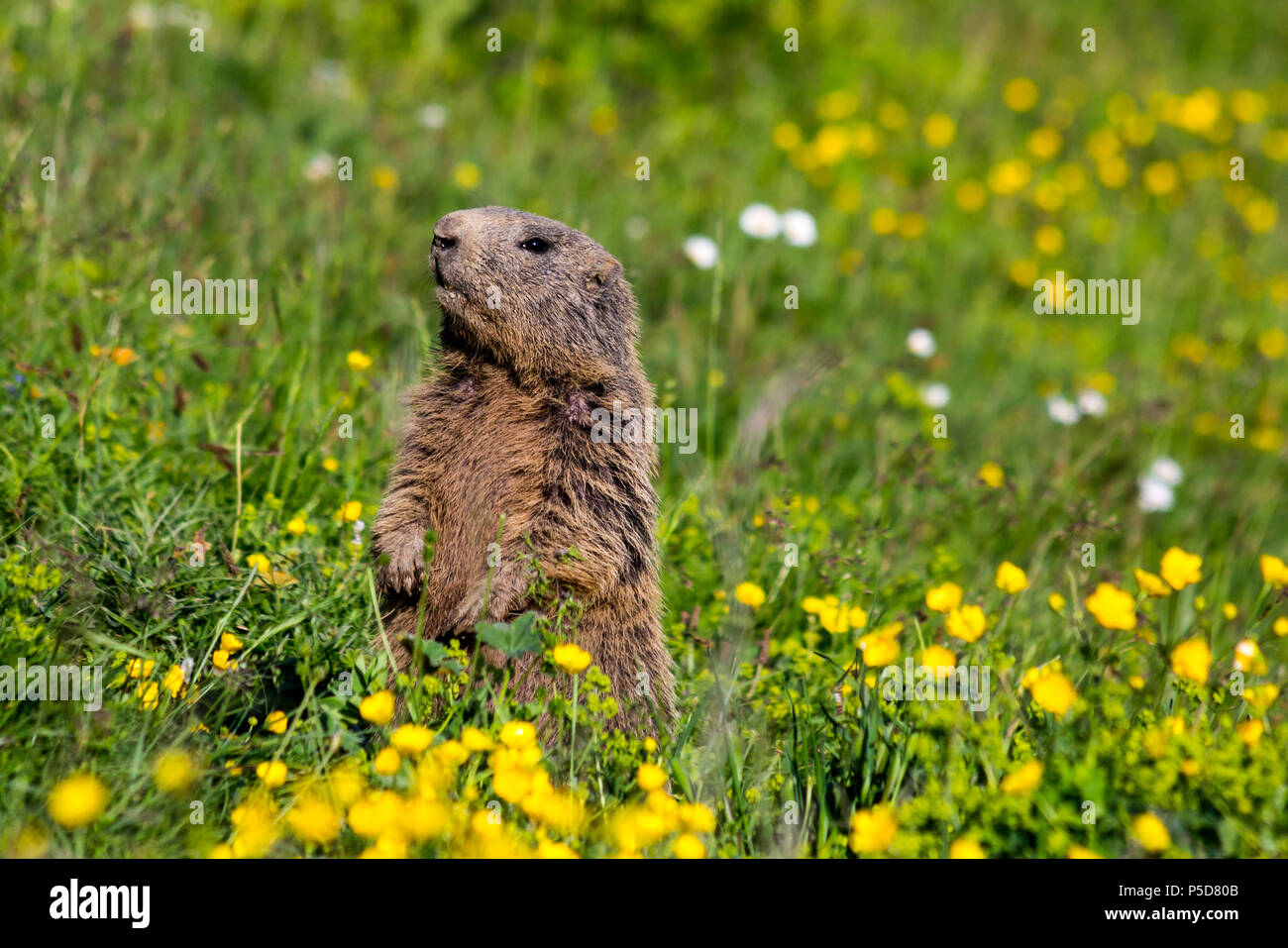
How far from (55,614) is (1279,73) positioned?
1261cm

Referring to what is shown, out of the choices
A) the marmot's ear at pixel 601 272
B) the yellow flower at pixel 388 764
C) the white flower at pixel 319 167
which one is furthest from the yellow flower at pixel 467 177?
the yellow flower at pixel 388 764

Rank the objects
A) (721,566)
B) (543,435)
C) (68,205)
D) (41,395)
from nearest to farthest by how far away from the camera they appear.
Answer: (543,435)
(41,395)
(721,566)
(68,205)

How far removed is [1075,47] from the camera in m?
11.6

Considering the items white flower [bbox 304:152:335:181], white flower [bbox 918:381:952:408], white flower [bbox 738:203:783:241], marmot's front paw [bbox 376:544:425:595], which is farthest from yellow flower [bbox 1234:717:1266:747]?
white flower [bbox 304:152:335:181]

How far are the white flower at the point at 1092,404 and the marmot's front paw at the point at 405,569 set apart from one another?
3949 millimetres

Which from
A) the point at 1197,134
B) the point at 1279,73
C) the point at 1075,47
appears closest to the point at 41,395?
the point at 1197,134

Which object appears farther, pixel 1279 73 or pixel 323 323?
pixel 1279 73

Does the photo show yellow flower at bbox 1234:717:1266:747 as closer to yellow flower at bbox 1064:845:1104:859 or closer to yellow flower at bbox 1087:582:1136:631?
yellow flower at bbox 1087:582:1136:631

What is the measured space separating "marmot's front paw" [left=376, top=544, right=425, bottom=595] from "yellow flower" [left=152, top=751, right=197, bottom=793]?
2.90 ft

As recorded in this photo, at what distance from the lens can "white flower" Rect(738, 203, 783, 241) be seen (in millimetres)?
6695

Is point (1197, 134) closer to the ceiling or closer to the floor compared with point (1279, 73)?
closer to the floor

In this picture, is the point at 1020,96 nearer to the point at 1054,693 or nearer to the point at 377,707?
the point at 1054,693

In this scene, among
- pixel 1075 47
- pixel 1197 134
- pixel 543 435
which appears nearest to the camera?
pixel 543 435
